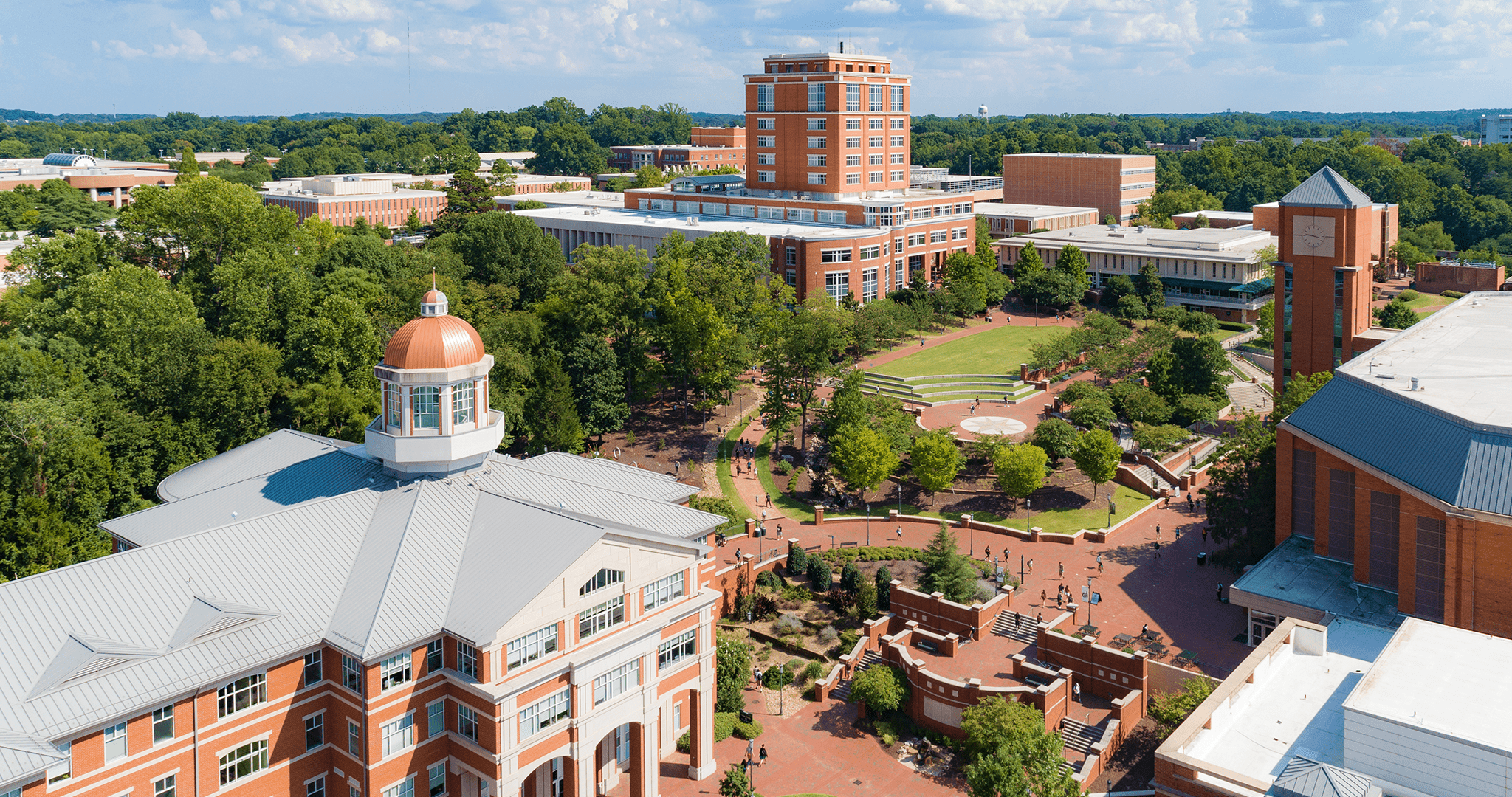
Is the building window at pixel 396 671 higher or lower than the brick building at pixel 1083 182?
lower

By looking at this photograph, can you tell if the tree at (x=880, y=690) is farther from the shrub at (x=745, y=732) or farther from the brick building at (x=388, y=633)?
the brick building at (x=388, y=633)

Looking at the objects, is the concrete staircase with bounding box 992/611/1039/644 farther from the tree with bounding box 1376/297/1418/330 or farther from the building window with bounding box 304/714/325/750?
the tree with bounding box 1376/297/1418/330

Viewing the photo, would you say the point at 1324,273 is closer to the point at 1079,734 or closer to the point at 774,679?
the point at 1079,734

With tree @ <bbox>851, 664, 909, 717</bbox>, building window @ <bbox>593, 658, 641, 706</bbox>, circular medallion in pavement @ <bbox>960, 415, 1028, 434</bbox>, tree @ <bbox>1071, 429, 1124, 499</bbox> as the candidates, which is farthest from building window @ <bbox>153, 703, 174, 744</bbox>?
circular medallion in pavement @ <bbox>960, 415, 1028, 434</bbox>

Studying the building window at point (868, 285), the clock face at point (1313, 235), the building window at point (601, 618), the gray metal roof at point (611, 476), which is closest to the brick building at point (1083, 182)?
the building window at point (868, 285)

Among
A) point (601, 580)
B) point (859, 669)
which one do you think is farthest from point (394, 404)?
point (859, 669)
